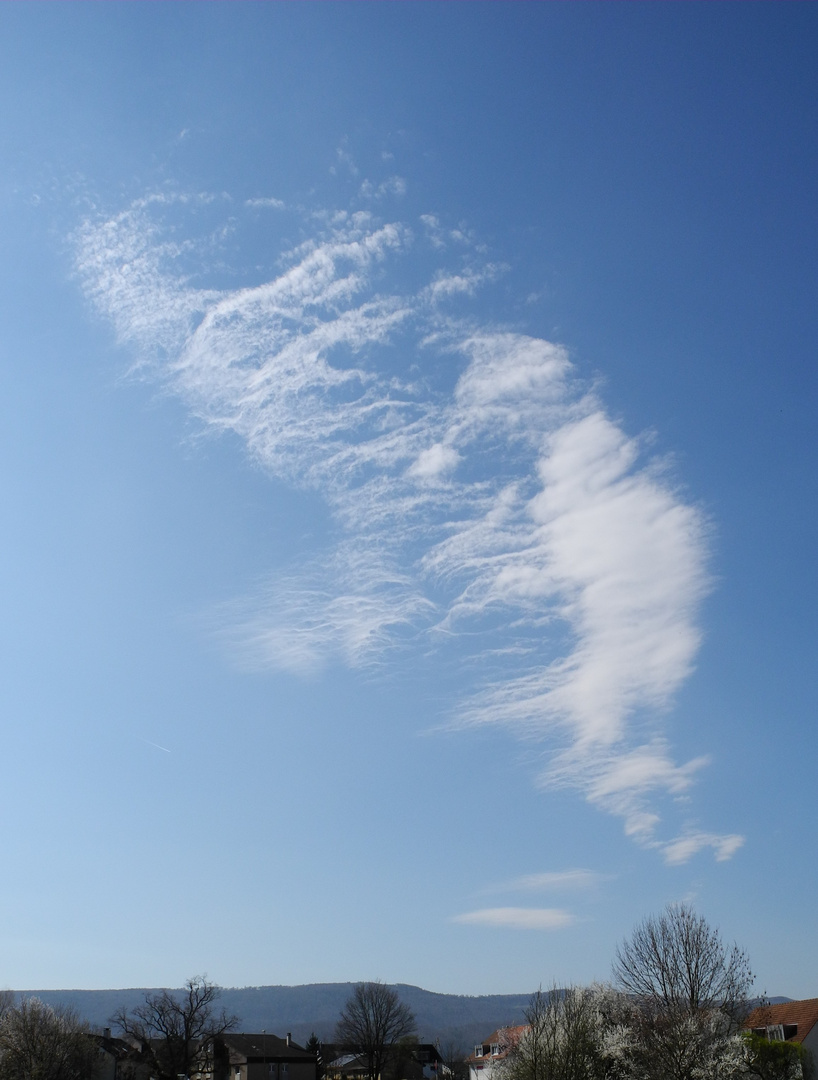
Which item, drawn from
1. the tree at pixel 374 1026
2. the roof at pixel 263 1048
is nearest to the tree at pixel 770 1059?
the tree at pixel 374 1026

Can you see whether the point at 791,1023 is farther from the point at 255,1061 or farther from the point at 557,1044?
the point at 255,1061

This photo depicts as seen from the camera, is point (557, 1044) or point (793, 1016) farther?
point (793, 1016)

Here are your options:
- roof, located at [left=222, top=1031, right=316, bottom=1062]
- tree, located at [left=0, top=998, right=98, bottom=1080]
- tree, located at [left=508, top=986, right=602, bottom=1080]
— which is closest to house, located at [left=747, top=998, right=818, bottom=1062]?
tree, located at [left=508, top=986, right=602, bottom=1080]

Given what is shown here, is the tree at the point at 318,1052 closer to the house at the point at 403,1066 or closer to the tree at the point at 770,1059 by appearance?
the house at the point at 403,1066

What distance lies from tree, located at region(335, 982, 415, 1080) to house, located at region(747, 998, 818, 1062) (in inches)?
2154

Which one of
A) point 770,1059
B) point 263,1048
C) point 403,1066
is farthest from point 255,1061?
point 770,1059

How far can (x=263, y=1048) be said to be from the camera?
116m

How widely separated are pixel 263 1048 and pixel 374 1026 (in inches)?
614

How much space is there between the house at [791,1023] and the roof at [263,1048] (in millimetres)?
66276

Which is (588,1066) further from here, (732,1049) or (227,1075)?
(227,1075)

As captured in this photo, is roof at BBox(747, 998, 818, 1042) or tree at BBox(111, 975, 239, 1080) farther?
tree at BBox(111, 975, 239, 1080)

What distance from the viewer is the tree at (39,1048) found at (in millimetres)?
62969

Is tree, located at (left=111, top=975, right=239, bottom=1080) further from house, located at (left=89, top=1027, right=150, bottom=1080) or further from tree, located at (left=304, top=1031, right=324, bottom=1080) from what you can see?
tree, located at (left=304, top=1031, right=324, bottom=1080)

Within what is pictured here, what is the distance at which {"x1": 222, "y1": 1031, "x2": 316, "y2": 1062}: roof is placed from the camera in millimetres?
115438
